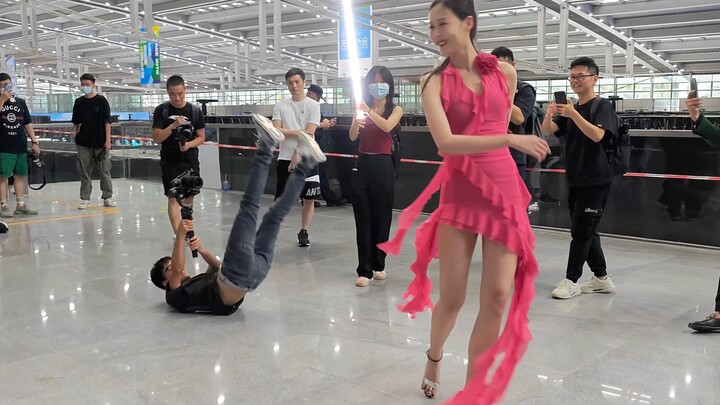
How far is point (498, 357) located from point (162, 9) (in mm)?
17021

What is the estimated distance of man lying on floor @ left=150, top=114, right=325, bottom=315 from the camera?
3.57 m

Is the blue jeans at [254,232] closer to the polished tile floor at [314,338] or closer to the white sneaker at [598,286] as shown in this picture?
the polished tile floor at [314,338]

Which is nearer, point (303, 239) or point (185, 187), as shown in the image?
point (185, 187)

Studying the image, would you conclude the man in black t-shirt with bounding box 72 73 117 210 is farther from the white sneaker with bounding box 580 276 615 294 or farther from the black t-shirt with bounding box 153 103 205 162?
the white sneaker with bounding box 580 276 615 294

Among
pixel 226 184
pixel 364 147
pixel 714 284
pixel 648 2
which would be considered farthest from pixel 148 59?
pixel 714 284

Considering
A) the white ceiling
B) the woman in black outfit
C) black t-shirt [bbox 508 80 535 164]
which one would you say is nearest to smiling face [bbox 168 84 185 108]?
the woman in black outfit

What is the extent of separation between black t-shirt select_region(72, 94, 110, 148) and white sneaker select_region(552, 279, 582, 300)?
19.8ft

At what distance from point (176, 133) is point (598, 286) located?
3.63 metres

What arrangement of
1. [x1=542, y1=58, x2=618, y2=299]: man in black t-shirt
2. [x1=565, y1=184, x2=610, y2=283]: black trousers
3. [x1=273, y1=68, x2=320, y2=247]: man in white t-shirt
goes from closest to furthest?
[x1=542, y1=58, x2=618, y2=299]: man in black t-shirt, [x1=565, y1=184, x2=610, y2=283]: black trousers, [x1=273, y1=68, x2=320, y2=247]: man in white t-shirt

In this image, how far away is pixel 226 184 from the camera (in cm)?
1015

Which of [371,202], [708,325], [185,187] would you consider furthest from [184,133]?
[708,325]

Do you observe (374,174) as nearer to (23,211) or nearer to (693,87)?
(693,87)

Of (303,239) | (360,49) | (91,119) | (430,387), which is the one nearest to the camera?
(430,387)

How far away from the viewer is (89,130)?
8148 millimetres
